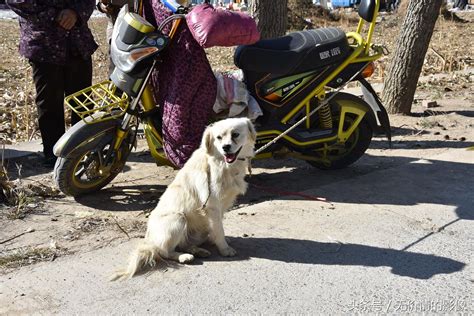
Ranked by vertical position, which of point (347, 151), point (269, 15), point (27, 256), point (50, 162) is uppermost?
point (269, 15)

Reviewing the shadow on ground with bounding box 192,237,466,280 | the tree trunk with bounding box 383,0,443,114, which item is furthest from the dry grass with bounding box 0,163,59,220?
the tree trunk with bounding box 383,0,443,114

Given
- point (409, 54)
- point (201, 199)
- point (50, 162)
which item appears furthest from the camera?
point (409, 54)

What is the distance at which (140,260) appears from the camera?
11.4 feet

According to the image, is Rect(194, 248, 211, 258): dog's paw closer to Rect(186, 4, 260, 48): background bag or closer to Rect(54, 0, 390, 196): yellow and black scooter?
Rect(54, 0, 390, 196): yellow and black scooter

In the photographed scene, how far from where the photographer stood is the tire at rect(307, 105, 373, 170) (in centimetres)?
540

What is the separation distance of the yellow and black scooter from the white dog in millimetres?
1006

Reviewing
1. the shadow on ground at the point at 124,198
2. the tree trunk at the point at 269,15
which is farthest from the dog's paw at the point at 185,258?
the tree trunk at the point at 269,15

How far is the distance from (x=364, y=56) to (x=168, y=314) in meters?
3.23

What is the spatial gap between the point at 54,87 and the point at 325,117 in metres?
2.65

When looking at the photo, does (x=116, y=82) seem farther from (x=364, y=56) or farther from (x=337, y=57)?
(x=364, y=56)

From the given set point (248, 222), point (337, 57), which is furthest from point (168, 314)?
point (337, 57)

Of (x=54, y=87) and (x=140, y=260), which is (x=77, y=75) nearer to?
(x=54, y=87)

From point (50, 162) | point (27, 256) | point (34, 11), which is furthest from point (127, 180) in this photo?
point (34, 11)

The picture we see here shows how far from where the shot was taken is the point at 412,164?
5715 mm
